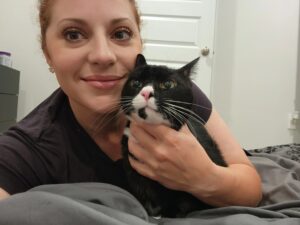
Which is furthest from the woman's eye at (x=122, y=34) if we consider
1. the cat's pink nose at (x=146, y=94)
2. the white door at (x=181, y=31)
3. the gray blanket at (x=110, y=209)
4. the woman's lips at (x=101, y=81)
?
the white door at (x=181, y=31)

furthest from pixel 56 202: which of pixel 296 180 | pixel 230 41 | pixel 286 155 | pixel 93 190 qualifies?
pixel 230 41

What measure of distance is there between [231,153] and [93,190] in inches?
17.7

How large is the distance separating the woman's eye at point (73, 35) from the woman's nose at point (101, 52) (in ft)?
0.14

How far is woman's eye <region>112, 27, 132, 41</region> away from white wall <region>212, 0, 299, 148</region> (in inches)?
87.5

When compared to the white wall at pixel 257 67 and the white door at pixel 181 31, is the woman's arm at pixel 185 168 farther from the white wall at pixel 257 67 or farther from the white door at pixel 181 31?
the white wall at pixel 257 67

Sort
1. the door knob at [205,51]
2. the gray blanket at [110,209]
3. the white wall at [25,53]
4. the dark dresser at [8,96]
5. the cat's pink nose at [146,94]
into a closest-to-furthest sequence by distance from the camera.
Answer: the gray blanket at [110,209], the cat's pink nose at [146,94], the dark dresser at [8,96], the door knob at [205,51], the white wall at [25,53]

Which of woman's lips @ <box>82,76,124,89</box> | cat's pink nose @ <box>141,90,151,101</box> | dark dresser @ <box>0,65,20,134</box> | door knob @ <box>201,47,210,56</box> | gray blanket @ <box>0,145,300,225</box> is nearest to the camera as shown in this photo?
gray blanket @ <box>0,145,300,225</box>

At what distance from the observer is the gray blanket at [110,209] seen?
0.43 metres

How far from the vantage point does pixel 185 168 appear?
69 centimetres

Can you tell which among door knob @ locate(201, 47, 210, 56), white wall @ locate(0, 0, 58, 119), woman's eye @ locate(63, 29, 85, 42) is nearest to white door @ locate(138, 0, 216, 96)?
door knob @ locate(201, 47, 210, 56)

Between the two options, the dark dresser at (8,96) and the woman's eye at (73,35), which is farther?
the dark dresser at (8,96)

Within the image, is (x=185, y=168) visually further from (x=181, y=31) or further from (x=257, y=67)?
(x=257, y=67)

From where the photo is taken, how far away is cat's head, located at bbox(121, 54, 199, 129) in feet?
2.23

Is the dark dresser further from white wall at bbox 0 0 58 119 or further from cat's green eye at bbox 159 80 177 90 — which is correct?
cat's green eye at bbox 159 80 177 90
